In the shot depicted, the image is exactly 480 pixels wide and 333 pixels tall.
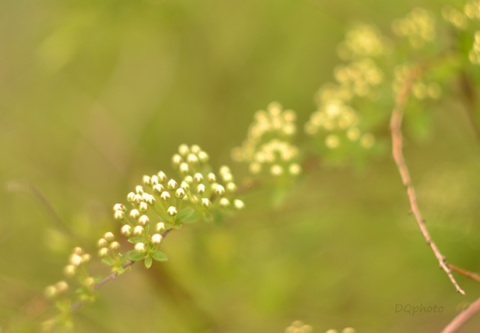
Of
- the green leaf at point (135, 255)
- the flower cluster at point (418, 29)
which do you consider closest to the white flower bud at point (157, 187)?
the green leaf at point (135, 255)

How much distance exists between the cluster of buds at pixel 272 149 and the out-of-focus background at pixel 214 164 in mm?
849

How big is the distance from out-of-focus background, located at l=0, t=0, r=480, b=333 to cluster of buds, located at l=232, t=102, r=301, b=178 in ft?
2.79

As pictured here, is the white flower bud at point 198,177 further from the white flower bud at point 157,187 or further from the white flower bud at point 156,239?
the white flower bud at point 156,239

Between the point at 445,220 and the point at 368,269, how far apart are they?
68 cm

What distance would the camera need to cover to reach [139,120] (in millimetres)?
6094

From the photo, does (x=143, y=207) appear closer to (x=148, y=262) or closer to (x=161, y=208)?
(x=161, y=208)

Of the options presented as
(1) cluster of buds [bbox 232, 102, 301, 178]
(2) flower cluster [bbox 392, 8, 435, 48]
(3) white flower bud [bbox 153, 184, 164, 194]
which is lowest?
(3) white flower bud [bbox 153, 184, 164, 194]

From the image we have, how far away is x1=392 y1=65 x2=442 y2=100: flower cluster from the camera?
10.8 ft

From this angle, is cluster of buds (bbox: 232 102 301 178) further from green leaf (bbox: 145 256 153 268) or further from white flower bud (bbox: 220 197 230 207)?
green leaf (bbox: 145 256 153 268)

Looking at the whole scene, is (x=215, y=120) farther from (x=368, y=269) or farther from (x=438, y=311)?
(x=438, y=311)

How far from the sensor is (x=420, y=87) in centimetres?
329

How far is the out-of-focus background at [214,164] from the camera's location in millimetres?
3932

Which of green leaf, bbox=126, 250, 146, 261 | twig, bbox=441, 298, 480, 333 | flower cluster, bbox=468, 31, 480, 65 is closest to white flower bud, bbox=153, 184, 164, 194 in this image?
green leaf, bbox=126, 250, 146, 261

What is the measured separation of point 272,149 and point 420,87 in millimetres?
873
